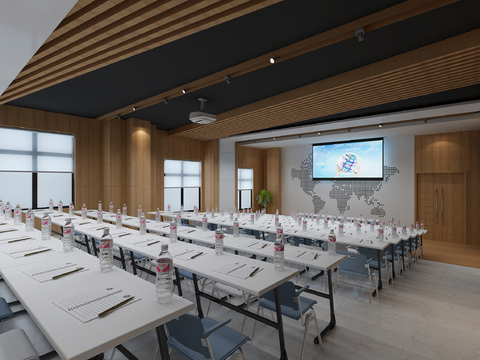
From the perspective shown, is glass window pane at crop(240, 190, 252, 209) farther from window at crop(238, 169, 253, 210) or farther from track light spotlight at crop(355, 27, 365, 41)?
track light spotlight at crop(355, 27, 365, 41)

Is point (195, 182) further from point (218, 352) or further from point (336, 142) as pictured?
point (218, 352)

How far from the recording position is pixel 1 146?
6395 mm

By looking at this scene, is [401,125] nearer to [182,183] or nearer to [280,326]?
[280,326]

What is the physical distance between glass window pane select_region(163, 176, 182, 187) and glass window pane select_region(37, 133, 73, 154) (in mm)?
3113

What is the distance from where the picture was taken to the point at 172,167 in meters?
9.88

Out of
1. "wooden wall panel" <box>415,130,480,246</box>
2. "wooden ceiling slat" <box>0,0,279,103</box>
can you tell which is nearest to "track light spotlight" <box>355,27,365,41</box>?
"wooden ceiling slat" <box>0,0,279,103</box>

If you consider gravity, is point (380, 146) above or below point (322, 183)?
above

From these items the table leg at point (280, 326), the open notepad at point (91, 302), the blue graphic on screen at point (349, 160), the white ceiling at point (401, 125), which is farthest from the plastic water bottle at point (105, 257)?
the blue graphic on screen at point (349, 160)

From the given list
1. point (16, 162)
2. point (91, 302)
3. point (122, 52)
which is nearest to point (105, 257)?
point (91, 302)

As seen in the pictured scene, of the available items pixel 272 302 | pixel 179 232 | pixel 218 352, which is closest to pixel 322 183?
pixel 179 232

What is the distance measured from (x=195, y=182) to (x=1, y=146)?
578cm

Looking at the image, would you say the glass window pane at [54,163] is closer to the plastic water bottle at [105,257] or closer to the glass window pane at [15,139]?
the glass window pane at [15,139]

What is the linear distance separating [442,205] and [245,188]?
6996 millimetres

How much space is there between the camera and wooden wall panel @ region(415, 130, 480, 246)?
7.53 metres
